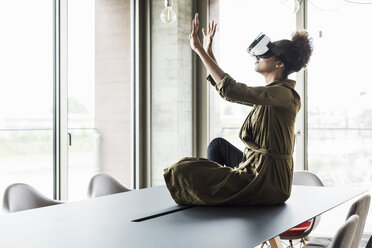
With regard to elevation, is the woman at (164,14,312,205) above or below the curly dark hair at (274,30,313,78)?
below

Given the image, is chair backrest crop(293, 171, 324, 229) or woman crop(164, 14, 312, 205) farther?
chair backrest crop(293, 171, 324, 229)

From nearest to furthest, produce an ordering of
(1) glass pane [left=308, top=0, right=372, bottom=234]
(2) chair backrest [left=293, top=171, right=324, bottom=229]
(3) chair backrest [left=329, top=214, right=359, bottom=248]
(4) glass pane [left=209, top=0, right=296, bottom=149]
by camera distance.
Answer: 1. (3) chair backrest [left=329, top=214, right=359, bottom=248]
2. (2) chair backrest [left=293, top=171, right=324, bottom=229]
3. (1) glass pane [left=308, top=0, right=372, bottom=234]
4. (4) glass pane [left=209, top=0, right=296, bottom=149]

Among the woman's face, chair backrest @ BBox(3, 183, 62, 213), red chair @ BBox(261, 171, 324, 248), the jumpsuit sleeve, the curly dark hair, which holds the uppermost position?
the curly dark hair

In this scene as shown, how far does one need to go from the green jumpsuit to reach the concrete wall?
249cm

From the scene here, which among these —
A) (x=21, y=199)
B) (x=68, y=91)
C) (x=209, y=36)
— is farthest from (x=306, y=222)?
(x=68, y=91)

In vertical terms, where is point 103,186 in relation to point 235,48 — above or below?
below

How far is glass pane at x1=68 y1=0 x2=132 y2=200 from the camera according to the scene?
159 inches

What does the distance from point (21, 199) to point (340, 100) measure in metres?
3.13

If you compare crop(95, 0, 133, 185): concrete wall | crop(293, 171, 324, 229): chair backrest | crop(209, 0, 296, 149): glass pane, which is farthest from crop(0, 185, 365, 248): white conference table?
crop(209, 0, 296, 149): glass pane

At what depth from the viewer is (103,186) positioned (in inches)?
121

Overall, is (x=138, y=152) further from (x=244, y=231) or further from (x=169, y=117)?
(x=244, y=231)

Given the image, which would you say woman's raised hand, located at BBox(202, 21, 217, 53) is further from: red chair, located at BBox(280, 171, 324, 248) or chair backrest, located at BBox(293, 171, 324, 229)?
chair backrest, located at BBox(293, 171, 324, 229)

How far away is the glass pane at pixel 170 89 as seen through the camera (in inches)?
186

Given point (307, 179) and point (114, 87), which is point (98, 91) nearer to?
point (114, 87)
